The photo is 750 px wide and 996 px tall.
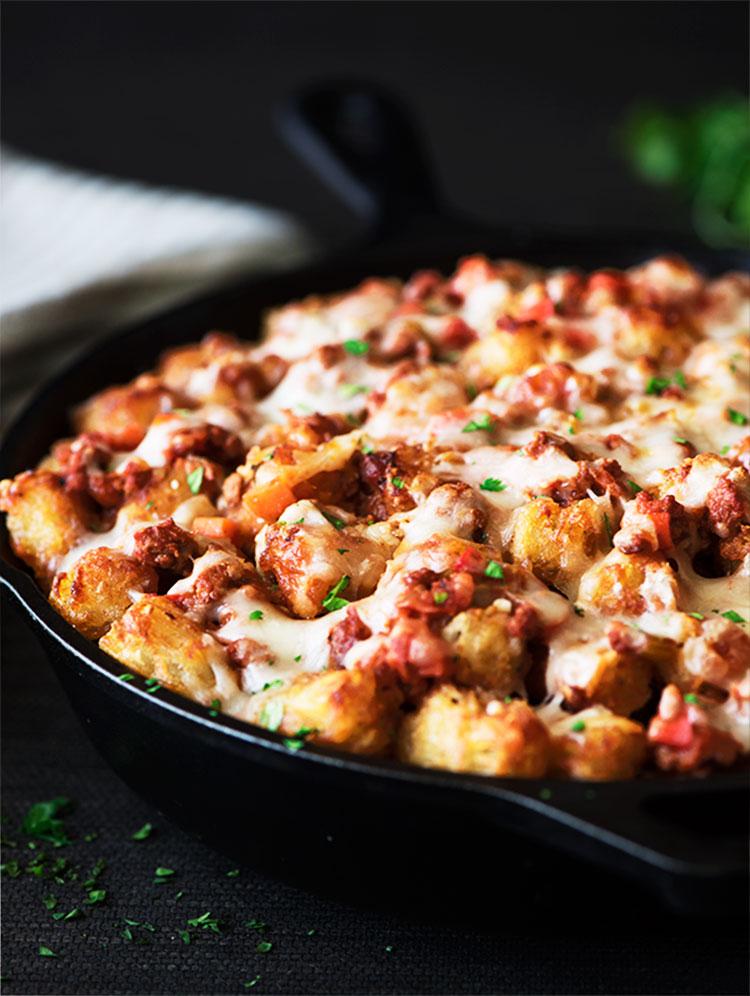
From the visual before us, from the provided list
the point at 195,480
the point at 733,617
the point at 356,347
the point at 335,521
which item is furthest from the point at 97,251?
the point at 733,617

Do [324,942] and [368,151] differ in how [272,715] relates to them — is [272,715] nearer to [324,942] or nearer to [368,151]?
[324,942]

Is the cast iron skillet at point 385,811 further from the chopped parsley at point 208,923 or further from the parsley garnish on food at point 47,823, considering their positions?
the parsley garnish on food at point 47,823

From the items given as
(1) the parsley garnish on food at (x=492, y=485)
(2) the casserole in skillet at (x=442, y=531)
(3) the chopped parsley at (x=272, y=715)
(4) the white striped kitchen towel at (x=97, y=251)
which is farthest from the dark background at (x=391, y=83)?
(3) the chopped parsley at (x=272, y=715)

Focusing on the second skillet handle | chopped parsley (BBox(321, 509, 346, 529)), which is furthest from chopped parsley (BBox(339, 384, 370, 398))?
the second skillet handle

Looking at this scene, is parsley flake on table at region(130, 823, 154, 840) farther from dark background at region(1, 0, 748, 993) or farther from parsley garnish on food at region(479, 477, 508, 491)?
parsley garnish on food at region(479, 477, 508, 491)

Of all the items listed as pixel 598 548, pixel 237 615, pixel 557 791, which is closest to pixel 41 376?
pixel 237 615

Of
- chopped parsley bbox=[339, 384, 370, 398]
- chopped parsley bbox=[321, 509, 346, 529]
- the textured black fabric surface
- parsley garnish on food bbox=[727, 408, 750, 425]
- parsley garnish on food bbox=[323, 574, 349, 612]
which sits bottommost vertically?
the textured black fabric surface

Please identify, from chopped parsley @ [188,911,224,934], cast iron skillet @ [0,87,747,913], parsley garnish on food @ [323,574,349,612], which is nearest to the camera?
cast iron skillet @ [0,87,747,913]

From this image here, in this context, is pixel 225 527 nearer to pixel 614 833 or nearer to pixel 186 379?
pixel 186 379
